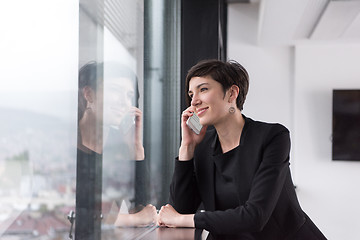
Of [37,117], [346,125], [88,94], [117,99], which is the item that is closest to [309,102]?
[346,125]

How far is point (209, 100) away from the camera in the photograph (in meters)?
1.56

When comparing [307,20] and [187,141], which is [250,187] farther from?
[307,20]

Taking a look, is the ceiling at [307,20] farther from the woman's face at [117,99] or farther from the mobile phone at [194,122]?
the woman's face at [117,99]

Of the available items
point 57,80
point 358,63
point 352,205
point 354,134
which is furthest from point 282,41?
point 57,80

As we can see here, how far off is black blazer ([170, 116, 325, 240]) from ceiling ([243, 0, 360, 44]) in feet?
6.78

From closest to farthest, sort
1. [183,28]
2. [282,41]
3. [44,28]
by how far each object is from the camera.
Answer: [44,28]
[183,28]
[282,41]

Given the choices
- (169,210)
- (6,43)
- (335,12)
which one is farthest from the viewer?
(335,12)

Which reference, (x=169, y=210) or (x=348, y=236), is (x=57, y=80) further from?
(x=348, y=236)

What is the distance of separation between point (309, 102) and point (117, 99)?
382cm

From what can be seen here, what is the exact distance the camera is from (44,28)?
68cm

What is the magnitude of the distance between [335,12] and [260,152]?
2.44 meters

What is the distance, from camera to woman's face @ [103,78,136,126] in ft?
3.30

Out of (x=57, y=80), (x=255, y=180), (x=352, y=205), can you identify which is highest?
(x=57, y=80)

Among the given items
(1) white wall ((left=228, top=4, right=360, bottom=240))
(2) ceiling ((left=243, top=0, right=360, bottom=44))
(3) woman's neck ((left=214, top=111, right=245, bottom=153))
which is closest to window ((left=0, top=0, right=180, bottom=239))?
(3) woman's neck ((left=214, top=111, right=245, bottom=153))
